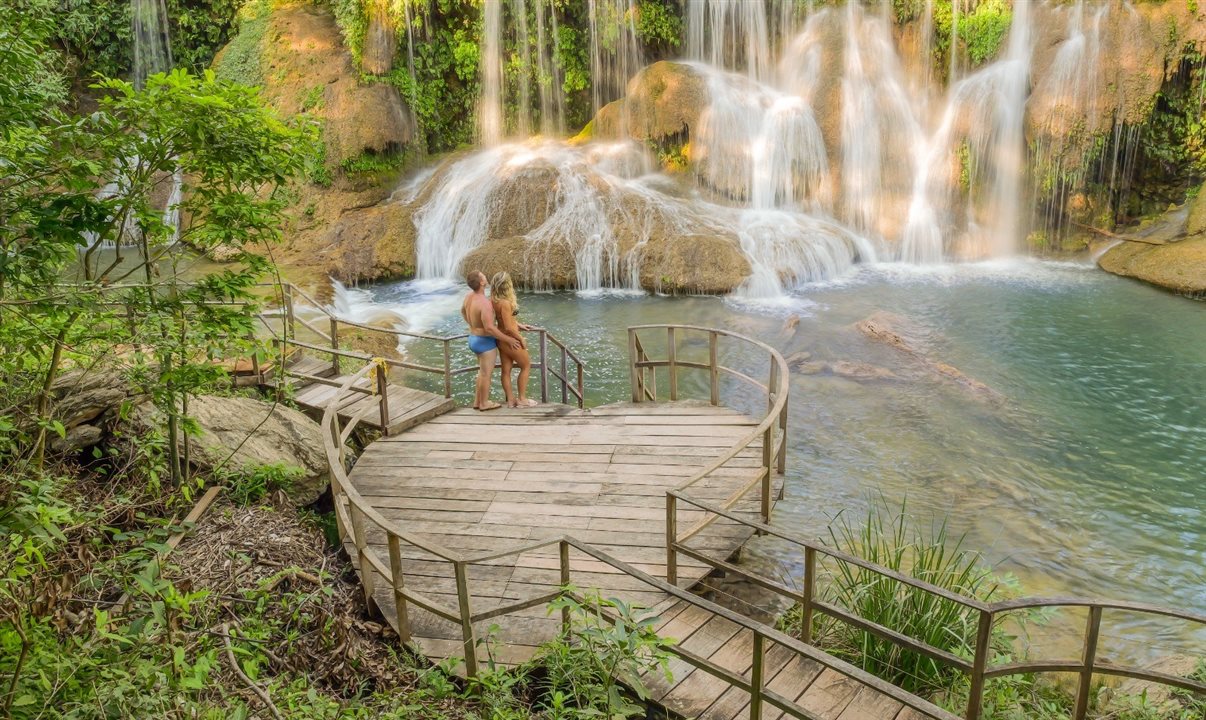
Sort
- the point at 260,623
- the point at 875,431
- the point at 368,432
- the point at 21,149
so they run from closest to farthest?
the point at 21,149 → the point at 260,623 → the point at 368,432 → the point at 875,431

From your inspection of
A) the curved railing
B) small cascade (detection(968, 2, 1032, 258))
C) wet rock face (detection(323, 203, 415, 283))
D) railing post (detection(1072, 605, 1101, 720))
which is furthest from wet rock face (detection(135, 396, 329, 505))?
small cascade (detection(968, 2, 1032, 258))

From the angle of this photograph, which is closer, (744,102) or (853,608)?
(853,608)

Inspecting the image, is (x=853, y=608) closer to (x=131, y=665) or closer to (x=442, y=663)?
(x=442, y=663)

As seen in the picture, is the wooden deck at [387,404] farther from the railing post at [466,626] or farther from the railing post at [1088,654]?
the railing post at [1088,654]

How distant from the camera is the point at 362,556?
5.47m

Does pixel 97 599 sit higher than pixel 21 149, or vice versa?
pixel 21 149

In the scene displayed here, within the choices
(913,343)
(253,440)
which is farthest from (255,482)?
(913,343)

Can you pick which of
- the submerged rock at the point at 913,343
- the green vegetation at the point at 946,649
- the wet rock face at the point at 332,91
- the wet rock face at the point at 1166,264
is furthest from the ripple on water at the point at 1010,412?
the wet rock face at the point at 332,91

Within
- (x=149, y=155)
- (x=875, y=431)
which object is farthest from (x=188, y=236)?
(x=875, y=431)

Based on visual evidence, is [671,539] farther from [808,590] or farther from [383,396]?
[383,396]

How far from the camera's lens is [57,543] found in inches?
200

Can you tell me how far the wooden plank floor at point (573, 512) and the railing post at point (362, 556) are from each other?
Answer: 121 millimetres

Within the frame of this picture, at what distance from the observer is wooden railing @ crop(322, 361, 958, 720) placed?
3957 mm

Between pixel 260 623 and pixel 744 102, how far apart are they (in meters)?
19.2
